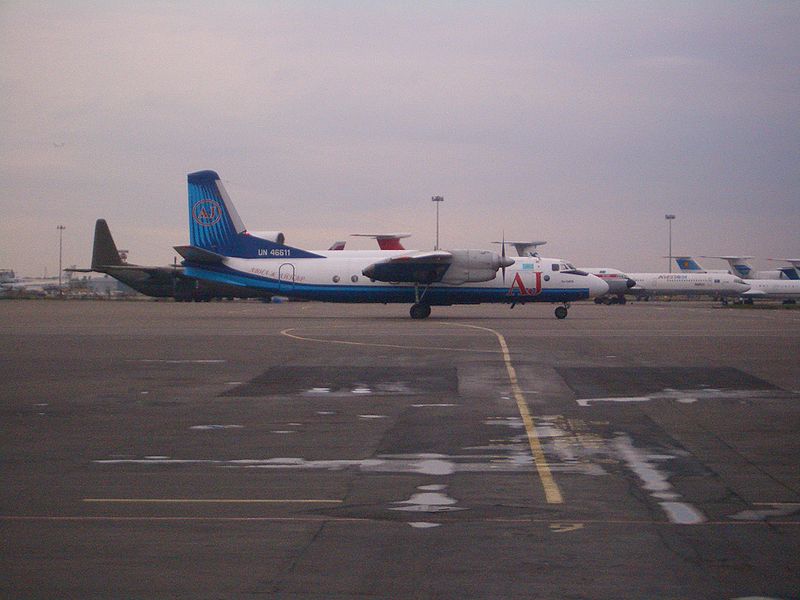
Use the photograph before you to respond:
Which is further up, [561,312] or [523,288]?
[523,288]

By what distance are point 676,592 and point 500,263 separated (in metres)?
43.3

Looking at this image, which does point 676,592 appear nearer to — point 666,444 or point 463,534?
point 463,534

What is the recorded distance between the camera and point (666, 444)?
12.4m

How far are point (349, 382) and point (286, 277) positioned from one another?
31.1m

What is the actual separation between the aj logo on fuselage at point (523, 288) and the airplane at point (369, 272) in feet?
0.17

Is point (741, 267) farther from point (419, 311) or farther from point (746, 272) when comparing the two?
point (419, 311)

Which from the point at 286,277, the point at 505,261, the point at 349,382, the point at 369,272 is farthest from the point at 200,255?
the point at 349,382

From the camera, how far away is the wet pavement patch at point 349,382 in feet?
61.0

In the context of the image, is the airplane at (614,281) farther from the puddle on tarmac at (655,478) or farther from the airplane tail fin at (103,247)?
the puddle on tarmac at (655,478)

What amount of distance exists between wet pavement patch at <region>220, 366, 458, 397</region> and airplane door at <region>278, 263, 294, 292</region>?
27474 millimetres

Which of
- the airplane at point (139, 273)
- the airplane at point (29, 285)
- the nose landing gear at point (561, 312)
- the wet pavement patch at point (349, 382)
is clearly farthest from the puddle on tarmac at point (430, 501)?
the airplane at point (29, 285)

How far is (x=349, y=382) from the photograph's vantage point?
20.2 metres

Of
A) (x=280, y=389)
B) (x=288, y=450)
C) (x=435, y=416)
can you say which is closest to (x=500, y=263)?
(x=280, y=389)

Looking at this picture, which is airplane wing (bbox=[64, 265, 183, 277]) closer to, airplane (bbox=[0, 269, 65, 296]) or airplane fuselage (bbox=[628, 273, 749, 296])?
airplane fuselage (bbox=[628, 273, 749, 296])
